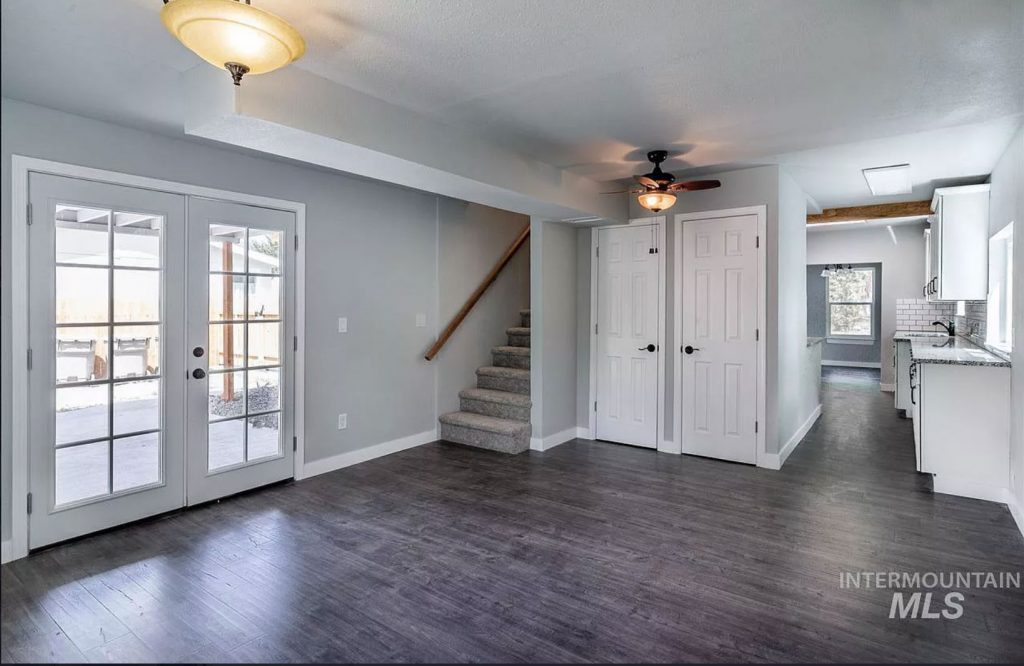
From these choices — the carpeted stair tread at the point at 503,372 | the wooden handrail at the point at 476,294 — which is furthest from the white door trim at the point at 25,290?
the carpeted stair tread at the point at 503,372

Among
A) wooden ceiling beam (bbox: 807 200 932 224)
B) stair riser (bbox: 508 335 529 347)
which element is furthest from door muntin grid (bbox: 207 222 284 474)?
wooden ceiling beam (bbox: 807 200 932 224)

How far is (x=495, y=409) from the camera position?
5.43 metres

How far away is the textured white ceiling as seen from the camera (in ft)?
7.34

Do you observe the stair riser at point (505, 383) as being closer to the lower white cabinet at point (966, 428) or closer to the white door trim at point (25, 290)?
the white door trim at point (25, 290)

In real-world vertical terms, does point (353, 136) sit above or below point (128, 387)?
above

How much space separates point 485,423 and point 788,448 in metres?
2.69

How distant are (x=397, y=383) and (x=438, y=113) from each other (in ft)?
8.44

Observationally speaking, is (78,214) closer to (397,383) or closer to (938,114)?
(397,383)

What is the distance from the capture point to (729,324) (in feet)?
15.8

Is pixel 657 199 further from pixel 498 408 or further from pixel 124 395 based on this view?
pixel 124 395

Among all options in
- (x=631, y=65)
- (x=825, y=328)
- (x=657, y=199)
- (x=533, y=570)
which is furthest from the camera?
(x=825, y=328)

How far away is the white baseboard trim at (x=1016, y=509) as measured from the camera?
3290 millimetres

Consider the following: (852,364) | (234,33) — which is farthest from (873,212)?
(234,33)

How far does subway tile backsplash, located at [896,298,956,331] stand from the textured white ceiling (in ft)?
17.7
